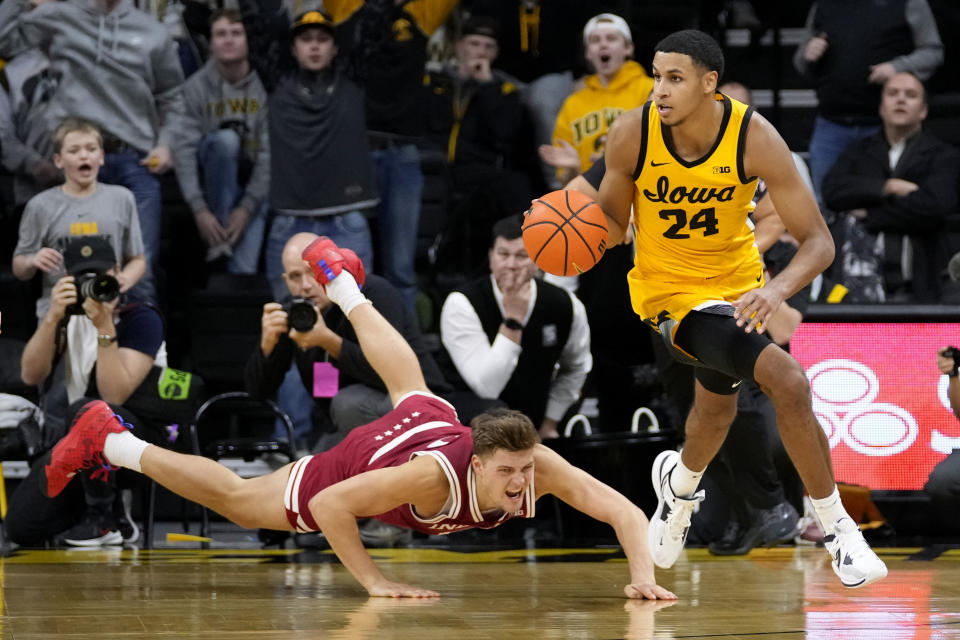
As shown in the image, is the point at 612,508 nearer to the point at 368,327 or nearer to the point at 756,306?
the point at 756,306

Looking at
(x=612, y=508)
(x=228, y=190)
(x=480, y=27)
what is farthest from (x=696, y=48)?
(x=228, y=190)

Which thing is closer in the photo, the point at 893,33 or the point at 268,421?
the point at 268,421

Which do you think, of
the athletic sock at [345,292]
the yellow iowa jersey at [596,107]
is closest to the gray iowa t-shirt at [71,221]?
the athletic sock at [345,292]

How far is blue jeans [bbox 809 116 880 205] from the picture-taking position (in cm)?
954

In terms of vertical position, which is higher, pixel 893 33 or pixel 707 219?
pixel 893 33

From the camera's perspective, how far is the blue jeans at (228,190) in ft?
29.5

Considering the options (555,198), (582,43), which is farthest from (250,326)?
(555,198)

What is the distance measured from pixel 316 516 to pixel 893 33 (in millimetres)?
5954

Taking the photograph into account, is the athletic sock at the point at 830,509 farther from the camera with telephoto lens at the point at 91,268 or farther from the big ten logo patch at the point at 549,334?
the camera with telephoto lens at the point at 91,268

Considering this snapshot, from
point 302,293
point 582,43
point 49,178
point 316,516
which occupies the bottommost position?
point 316,516

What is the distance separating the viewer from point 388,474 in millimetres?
5477

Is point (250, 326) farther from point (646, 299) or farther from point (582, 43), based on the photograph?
point (646, 299)

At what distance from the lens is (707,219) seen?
557 centimetres

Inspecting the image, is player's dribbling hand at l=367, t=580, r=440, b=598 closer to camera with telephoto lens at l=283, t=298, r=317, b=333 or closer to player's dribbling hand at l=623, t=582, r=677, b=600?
player's dribbling hand at l=623, t=582, r=677, b=600
